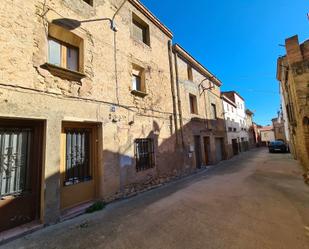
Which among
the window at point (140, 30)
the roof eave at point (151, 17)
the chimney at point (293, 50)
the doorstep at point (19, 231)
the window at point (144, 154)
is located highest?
the roof eave at point (151, 17)

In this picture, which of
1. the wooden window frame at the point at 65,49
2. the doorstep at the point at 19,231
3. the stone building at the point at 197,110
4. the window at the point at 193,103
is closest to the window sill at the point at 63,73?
the wooden window frame at the point at 65,49

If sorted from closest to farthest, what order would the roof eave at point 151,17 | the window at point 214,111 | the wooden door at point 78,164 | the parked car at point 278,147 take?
the wooden door at point 78,164, the roof eave at point 151,17, the window at point 214,111, the parked car at point 278,147

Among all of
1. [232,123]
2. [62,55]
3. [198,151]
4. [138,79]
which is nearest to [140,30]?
[138,79]

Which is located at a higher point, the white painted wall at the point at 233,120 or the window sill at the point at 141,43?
the window sill at the point at 141,43

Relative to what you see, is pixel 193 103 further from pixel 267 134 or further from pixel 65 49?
pixel 267 134

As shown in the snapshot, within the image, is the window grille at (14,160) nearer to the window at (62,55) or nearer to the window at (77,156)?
the window at (77,156)

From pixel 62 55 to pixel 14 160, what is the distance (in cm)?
301

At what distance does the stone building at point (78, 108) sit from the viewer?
12.5 feet

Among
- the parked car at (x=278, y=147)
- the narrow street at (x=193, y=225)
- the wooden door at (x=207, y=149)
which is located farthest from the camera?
the parked car at (x=278, y=147)

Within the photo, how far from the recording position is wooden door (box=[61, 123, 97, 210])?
462 centimetres

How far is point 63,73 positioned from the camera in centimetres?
457

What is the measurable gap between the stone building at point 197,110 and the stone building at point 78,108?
1.48 metres

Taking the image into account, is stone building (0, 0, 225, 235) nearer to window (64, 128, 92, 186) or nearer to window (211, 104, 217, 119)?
window (64, 128, 92, 186)

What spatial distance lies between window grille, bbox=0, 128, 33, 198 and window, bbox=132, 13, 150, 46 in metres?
5.66
